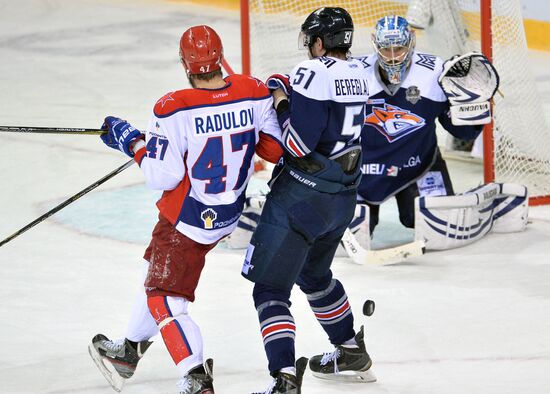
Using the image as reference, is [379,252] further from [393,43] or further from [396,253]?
[393,43]

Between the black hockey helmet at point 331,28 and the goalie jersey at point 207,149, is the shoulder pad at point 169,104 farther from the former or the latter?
the black hockey helmet at point 331,28

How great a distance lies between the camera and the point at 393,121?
196 inches

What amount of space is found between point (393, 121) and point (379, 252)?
21.9 inches

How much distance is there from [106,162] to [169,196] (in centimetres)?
313

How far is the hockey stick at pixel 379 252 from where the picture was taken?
15.7ft

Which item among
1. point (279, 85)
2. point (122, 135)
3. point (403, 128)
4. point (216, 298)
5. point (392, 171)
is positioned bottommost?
point (216, 298)

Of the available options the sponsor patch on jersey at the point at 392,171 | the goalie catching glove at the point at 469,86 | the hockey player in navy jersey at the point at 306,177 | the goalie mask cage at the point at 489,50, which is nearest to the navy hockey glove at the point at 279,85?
the hockey player in navy jersey at the point at 306,177

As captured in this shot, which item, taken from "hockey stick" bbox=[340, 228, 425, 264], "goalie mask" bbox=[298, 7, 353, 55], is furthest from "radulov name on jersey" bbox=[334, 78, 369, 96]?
"hockey stick" bbox=[340, 228, 425, 264]

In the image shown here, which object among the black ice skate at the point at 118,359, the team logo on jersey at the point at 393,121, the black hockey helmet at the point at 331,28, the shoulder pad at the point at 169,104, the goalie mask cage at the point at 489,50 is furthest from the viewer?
the goalie mask cage at the point at 489,50

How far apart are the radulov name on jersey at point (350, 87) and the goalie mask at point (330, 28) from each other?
118 millimetres

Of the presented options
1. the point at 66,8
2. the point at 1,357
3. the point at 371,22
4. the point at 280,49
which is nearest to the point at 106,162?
the point at 280,49

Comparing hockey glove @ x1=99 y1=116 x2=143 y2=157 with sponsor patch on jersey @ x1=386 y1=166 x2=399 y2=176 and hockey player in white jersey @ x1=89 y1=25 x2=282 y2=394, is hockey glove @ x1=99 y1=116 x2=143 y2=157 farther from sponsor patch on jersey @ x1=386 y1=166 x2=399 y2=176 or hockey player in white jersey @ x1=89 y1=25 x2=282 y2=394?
sponsor patch on jersey @ x1=386 y1=166 x2=399 y2=176

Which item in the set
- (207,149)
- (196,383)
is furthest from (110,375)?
(207,149)

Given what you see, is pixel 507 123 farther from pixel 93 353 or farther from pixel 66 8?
pixel 66 8
